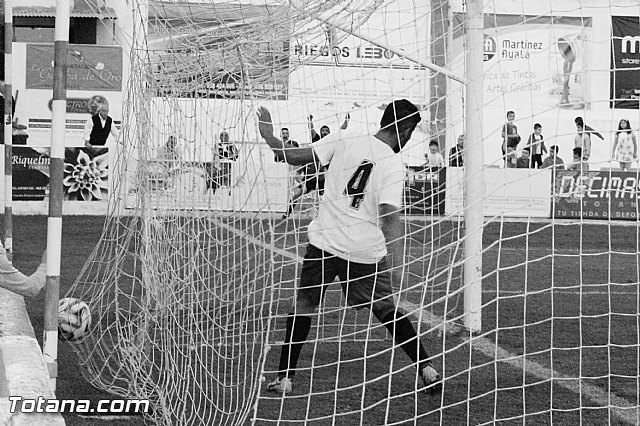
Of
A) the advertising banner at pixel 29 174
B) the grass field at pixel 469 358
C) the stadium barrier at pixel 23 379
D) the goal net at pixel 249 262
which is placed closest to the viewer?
the stadium barrier at pixel 23 379

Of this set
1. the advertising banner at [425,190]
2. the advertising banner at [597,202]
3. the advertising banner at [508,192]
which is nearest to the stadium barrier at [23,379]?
the advertising banner at [508,192]

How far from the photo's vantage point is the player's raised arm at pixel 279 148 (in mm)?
5277

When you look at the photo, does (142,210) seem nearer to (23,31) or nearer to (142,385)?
Answer: (142,385)

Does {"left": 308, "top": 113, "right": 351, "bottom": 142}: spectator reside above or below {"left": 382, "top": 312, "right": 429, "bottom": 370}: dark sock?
above

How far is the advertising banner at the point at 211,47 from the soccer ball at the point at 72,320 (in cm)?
142

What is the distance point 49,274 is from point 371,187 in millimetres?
1984

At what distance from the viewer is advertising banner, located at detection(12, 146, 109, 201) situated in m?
18.3

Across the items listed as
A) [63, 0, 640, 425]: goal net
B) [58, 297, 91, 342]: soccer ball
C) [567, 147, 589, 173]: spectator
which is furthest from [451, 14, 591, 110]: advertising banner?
[58, 297, 91, 342]: soccer ball

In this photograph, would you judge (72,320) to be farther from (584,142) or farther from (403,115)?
(584,142)

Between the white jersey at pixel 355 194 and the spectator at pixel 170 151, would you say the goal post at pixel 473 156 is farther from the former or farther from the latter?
the spectator at pixel 170 151

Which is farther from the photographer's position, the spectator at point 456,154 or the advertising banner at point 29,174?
the advertising banner at point 29,174

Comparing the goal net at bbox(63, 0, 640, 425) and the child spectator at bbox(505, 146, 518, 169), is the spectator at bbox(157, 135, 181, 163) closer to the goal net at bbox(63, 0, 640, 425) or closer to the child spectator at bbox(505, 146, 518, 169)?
the goal net at bbox(63, 0, 640, 425)

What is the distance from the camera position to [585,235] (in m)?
16.7

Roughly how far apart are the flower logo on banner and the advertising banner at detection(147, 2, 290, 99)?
41.3 feet
